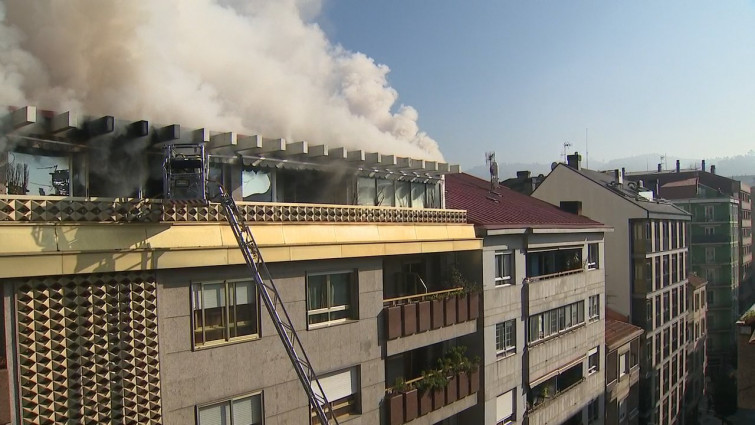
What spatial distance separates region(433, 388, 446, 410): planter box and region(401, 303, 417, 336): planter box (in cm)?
211

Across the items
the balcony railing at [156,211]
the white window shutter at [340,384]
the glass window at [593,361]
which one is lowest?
the glass window at [593,361]

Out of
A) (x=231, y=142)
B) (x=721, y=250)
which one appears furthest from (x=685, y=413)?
(x=231, y=142)

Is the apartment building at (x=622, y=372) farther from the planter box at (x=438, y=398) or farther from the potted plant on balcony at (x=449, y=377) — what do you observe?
the planter box at (x=438, y=398)

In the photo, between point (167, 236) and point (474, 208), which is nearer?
point (167, 236)

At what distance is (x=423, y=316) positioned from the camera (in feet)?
55.1

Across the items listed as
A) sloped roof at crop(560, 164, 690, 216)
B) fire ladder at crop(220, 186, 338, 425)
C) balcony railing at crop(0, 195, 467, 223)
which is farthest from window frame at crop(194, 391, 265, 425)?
sloped roof at crop(560, 164, 690, 216)

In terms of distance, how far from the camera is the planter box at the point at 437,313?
56.3ft

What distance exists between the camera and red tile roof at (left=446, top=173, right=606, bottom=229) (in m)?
20.8

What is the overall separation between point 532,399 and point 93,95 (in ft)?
61.2

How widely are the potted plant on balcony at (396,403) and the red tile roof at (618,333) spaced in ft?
54.7

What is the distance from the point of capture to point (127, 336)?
10469mm

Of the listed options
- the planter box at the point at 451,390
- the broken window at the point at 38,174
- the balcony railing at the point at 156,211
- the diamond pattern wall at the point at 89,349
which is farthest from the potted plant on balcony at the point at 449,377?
the broken window at the point at 38,174

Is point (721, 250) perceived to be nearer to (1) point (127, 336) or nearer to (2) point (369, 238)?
(2) point (369, 238)

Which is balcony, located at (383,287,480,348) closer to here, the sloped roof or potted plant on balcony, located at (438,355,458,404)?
potted plant on balcony, located at (438,355,458,404)
